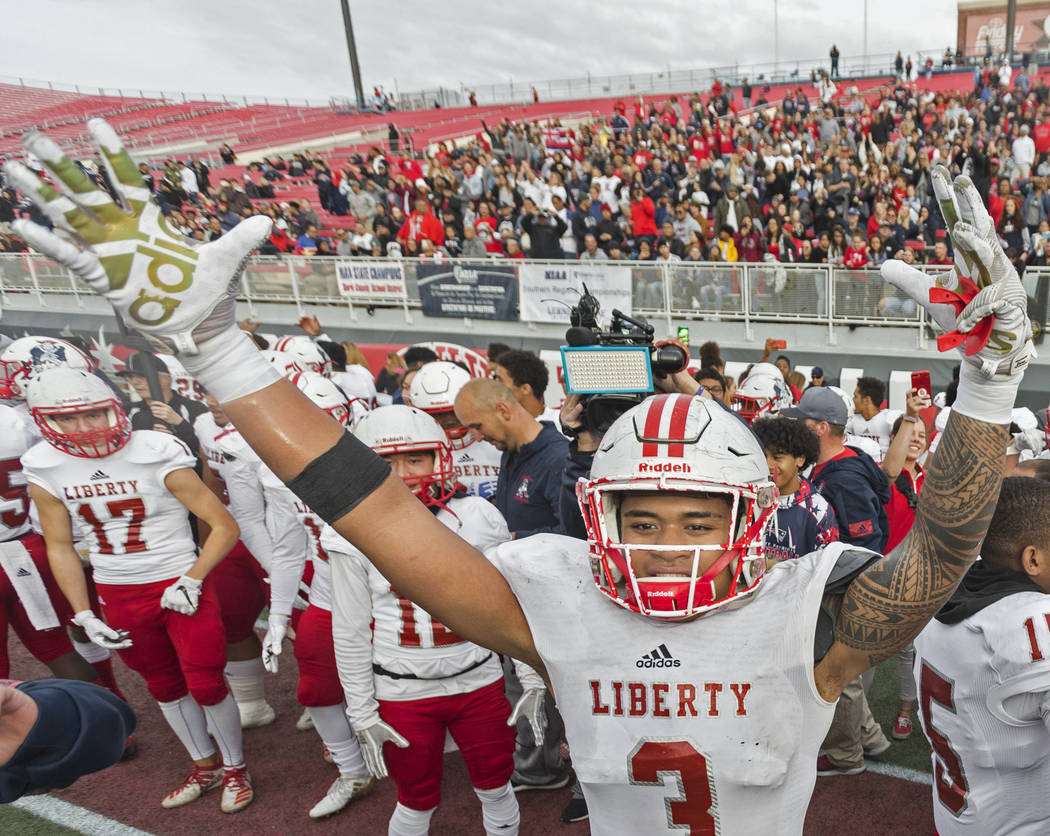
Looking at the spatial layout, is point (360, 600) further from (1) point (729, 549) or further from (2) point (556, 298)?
(2) point (556, 298)

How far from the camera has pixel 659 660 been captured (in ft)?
5.90

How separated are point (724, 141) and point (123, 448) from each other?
1688cm

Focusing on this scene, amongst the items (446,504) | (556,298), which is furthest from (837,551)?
(556,298)

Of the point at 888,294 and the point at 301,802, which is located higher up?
the point at 888,294

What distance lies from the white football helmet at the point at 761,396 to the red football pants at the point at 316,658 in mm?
3012

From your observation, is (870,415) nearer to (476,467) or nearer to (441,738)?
(476,467)

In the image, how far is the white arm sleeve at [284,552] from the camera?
4340 mm

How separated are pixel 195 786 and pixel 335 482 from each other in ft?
12.0

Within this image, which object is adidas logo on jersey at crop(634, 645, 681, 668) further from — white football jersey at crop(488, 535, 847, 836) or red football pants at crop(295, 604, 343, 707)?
red football pants at crop(295, 604, 343, 707)

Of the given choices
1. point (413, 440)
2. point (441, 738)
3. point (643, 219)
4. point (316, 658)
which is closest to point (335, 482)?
point (413, 440)

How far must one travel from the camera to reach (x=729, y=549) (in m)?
1.77

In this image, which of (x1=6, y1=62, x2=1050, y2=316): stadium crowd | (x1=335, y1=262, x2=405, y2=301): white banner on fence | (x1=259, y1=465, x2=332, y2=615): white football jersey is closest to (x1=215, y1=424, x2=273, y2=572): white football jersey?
(x1=259, y1=465, x2=332, y2=615): white football jersey

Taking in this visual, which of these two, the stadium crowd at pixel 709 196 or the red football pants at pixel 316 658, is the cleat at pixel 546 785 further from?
the stadium crowd at pixel 709 196

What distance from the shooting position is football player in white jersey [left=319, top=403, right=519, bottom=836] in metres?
3.32
